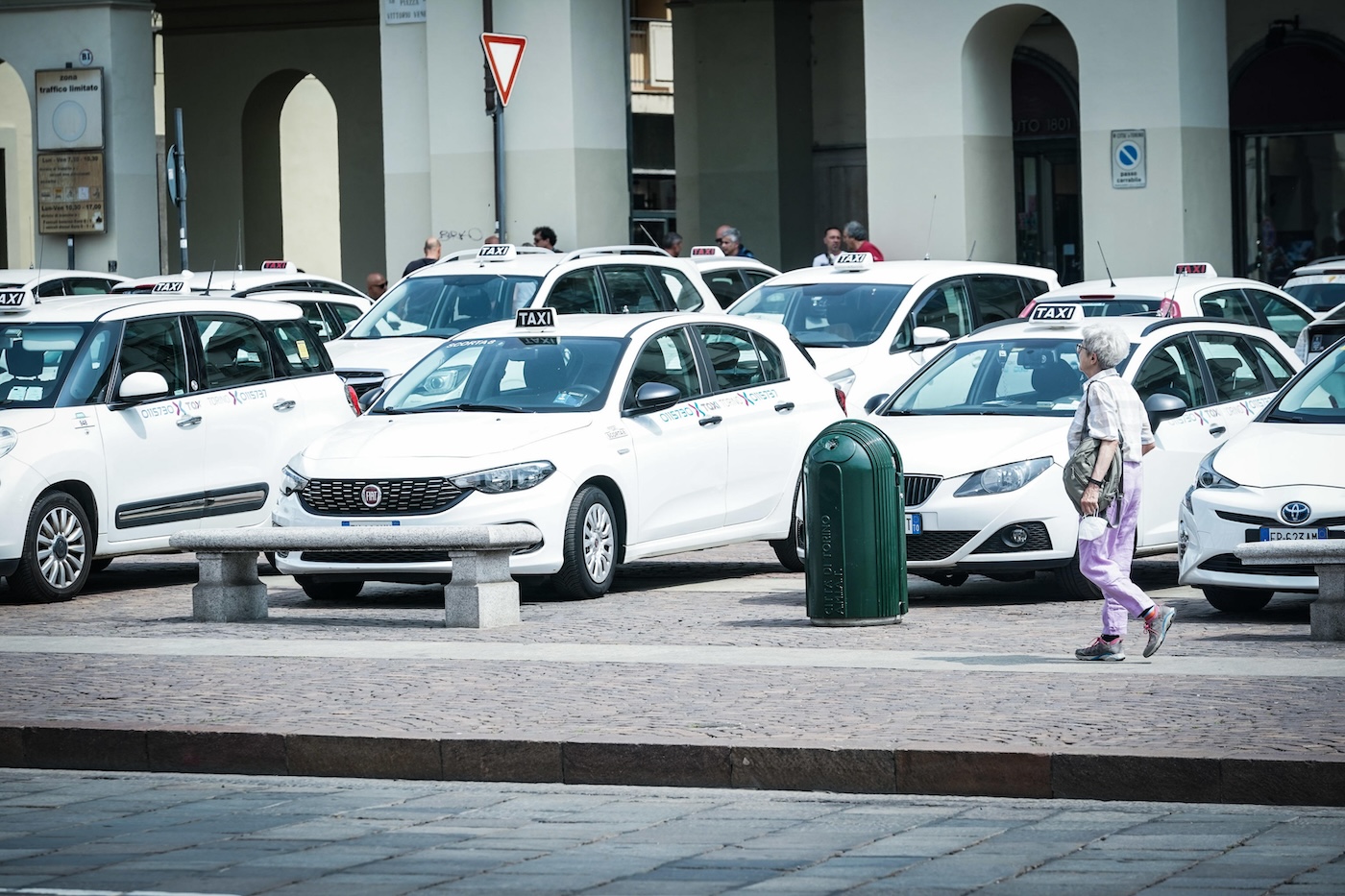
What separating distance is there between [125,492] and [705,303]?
275 inches

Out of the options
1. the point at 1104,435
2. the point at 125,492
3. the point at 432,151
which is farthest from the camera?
the point at 432,151

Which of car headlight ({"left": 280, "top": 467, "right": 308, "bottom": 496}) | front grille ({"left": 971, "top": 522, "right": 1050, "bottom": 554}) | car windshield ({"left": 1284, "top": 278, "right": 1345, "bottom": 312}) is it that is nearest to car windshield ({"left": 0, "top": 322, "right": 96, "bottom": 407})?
car headlight ({"left": 280, "top": 467, "right": 308, "bottom": 496})

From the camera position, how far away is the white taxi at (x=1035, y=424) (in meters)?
12.9

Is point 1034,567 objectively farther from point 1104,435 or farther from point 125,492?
point 125,492

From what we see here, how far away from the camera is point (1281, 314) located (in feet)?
61.5

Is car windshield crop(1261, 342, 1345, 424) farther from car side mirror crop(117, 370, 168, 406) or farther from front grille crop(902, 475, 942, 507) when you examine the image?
car side mirror crop(117, 370, 168, 406)

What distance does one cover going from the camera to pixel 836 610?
11.7m

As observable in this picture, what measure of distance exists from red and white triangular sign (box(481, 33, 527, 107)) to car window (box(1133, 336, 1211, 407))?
8.49 metres

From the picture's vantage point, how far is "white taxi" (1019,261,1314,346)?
17.2 meters

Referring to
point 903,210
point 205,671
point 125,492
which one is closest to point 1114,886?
point 205,671

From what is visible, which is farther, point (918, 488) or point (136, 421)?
point (136, 421)

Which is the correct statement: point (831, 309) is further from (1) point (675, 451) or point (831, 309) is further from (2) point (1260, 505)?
(2) point (1260, 505)

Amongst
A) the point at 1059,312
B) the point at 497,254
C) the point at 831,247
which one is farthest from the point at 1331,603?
the point at 831,247

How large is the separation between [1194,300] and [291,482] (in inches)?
294
